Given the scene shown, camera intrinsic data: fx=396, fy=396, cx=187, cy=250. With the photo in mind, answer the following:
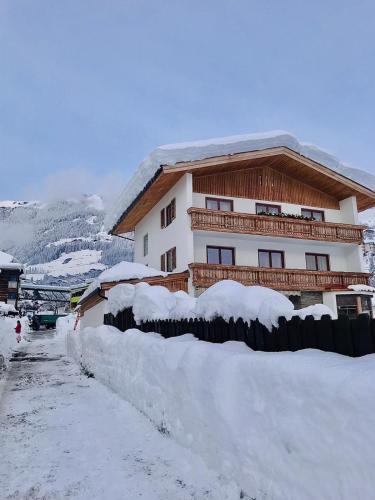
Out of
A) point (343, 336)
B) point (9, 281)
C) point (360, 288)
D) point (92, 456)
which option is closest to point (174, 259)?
point (360, 288)

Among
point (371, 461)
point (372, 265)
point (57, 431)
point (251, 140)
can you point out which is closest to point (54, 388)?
point (57, 431)

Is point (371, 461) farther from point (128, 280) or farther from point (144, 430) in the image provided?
point (128, 280)

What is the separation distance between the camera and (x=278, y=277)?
816 inches

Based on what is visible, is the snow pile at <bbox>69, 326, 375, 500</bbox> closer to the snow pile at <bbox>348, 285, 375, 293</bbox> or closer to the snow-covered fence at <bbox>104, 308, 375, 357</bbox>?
the snow-covered fence at <bbox>104, 308, 375, 357</bbox>

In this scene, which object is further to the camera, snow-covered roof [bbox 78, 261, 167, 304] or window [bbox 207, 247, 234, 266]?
window [bbox 207, 247, 234, 266]

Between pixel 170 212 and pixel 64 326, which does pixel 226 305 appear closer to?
pixel 170 212

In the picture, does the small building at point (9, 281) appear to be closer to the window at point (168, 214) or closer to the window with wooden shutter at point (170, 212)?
Answer: the window at point (168, 214)

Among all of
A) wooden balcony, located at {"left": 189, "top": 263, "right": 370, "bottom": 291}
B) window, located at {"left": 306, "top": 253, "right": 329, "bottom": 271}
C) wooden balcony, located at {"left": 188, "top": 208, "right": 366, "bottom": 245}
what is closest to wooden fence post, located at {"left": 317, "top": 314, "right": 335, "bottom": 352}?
wooden balcony, located at {"left": 189, "top": 263, "right": 370, "bottom": 291}

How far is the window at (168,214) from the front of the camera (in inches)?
857

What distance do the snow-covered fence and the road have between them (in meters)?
1.49

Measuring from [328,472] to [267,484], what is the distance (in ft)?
2.66

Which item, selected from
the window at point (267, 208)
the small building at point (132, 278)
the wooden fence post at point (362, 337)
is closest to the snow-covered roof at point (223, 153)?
the window at point (267, 208)

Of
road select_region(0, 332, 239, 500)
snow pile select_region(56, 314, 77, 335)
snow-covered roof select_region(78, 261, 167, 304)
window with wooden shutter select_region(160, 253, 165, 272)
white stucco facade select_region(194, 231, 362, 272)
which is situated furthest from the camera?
snow pile select_region(56, 314, 77, 335)

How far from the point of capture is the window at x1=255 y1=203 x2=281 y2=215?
22759 millimetres
